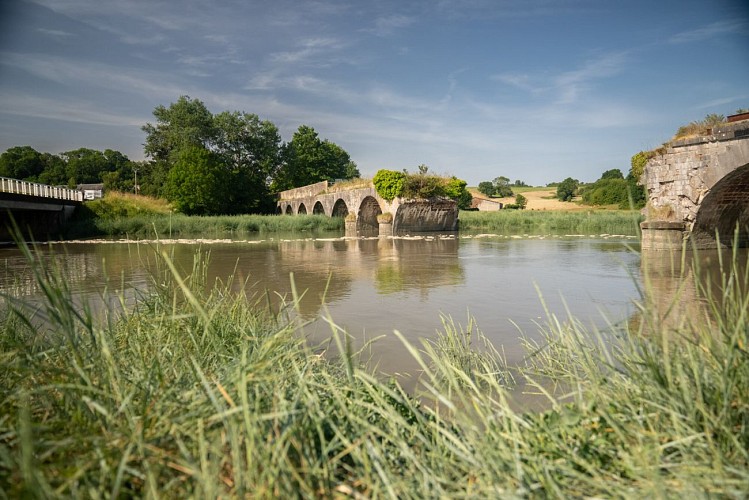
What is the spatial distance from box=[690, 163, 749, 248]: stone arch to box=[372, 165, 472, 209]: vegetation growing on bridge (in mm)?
12791

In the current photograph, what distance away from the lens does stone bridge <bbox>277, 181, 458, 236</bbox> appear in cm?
2300

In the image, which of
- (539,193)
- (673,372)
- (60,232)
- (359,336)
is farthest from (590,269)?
(539,193)

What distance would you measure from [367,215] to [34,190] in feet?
54.1

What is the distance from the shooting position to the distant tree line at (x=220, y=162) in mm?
38188

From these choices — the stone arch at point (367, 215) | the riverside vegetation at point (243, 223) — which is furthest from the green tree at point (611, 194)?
the stone arch at point (367, 215)

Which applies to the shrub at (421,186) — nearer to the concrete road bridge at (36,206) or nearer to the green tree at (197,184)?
the concrete road bridge at (36,206)

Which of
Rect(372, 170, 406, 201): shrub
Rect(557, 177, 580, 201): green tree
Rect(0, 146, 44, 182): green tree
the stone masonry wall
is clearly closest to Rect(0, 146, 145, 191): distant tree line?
Rect(0, 146, 44, 182): green tree

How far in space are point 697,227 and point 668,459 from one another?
11.0 metres

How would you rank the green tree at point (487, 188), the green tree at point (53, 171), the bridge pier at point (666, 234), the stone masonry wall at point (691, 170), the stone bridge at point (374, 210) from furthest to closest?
1. the green tree at point (487, 188)
2. the green tree at point (53, 171)
3. the stone bridge at point (374, 210)
4. the bridge pier at point (666, 234)
5. the stone masonry wall at point (691, 170)

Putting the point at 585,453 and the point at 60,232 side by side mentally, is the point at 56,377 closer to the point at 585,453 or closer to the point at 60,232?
the point at 585,453

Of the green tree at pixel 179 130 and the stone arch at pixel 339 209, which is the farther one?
the green tree at pixel 179 130

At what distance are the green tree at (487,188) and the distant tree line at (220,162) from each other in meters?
24.2

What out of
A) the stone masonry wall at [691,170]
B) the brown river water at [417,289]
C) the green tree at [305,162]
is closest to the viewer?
the brown river water at [417,289]

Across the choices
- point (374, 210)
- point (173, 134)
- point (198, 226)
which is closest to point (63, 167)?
point (173, 134)
